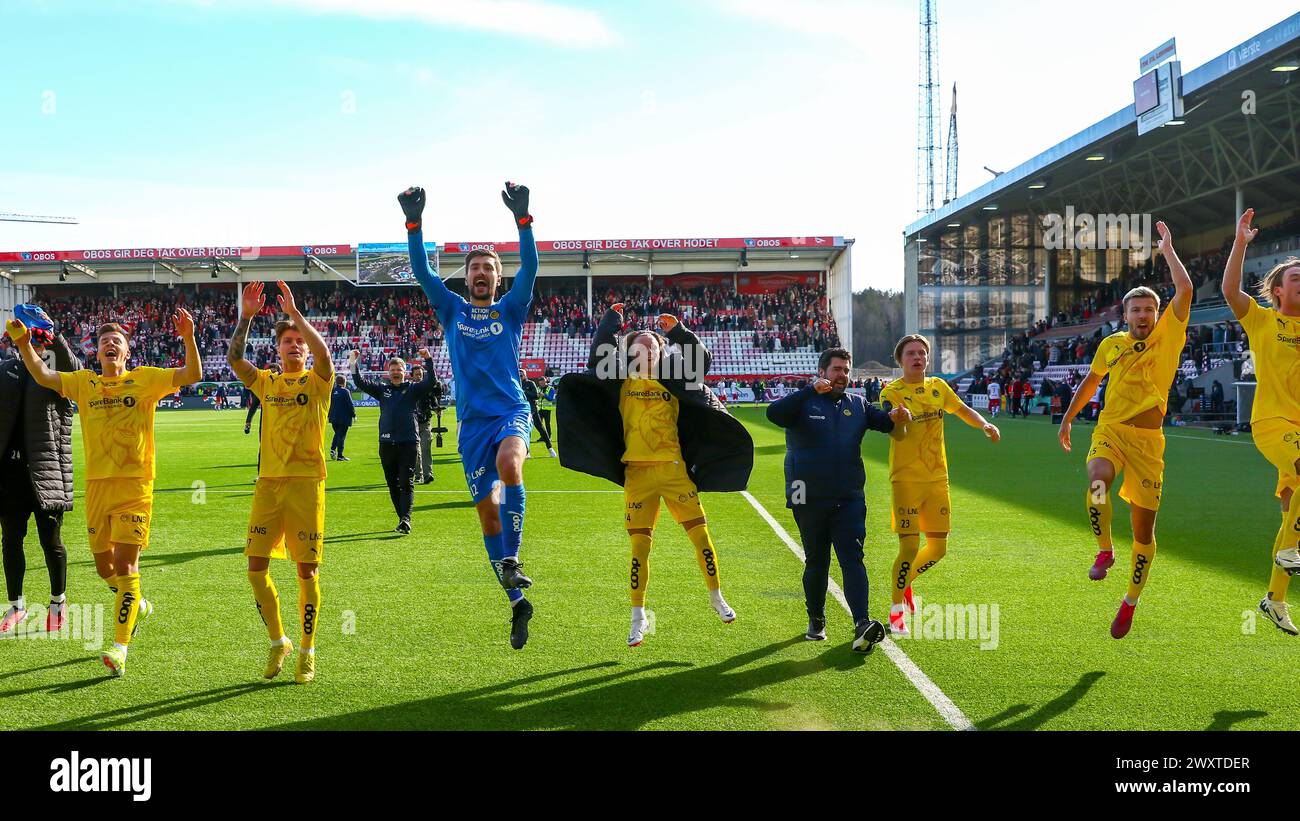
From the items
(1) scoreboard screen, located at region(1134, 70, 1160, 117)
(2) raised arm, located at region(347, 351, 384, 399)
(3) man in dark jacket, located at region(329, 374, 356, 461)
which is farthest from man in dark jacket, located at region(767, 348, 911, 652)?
(1) scoreboard screen, located at region(1134, 70, 1160, 117)

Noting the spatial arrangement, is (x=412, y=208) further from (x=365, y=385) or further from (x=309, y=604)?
(x=365, y=385)

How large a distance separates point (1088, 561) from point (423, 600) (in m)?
6.03

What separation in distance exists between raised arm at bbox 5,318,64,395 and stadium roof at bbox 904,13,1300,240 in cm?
2712

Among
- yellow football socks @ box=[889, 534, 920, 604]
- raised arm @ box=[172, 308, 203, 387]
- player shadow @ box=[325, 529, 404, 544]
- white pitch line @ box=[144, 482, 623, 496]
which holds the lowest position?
white pitch line @ box=[144, 482, 623, 496]

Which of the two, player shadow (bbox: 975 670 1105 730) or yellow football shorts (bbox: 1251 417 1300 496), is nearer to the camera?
player shadow (bbox: 975 670 1105 730)

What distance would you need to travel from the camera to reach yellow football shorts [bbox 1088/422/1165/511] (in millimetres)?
6551

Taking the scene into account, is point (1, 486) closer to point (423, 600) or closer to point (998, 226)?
point (423, 600)

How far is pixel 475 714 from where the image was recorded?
5004mm


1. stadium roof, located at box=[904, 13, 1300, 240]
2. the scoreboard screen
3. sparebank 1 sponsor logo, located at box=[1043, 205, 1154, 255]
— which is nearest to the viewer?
stadium roof, located at box=[904, 13, 1300, 240]

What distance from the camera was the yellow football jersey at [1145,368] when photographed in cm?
665

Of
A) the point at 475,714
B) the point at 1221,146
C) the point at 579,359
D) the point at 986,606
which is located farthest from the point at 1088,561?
the point at 579,359

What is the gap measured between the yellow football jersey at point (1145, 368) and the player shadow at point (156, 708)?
558 cm

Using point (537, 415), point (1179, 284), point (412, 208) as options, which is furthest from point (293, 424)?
point (537, 415)

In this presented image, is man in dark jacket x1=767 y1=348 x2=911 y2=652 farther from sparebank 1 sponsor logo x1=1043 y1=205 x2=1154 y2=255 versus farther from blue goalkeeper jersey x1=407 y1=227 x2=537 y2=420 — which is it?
sparebank 1 sponsor logo x1=1043 y1=205 x2=1154 y2=255
